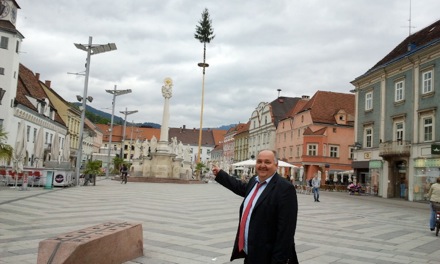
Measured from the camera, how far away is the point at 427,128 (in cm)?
2939

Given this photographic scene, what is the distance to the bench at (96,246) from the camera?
5.30 metres

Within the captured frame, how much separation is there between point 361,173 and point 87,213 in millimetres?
31623

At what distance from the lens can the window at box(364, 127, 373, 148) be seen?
120 feet

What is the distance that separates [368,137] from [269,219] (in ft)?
117

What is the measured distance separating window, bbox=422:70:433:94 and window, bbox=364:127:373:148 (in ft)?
24.2

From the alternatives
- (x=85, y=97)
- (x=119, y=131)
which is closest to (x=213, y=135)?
(x=119, y=131)

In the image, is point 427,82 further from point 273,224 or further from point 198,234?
point 273,224

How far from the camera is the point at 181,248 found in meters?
8.18

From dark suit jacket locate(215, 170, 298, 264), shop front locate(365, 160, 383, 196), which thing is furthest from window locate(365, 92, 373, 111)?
dark suit jacket locate(215, 170, 298, 264)

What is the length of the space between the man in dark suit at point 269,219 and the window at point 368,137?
34888 millimetres

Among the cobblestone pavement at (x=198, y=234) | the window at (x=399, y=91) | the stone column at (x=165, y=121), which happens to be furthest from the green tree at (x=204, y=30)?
the cobblestone pavement at (x=198, y=234)

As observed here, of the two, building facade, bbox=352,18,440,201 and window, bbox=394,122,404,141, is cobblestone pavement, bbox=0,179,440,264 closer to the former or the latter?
building facade, bbox=352,18,440,201

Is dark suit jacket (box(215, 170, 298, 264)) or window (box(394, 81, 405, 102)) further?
window (box(394, 81, 405, 102))

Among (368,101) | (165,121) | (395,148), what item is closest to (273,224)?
(395,148)
